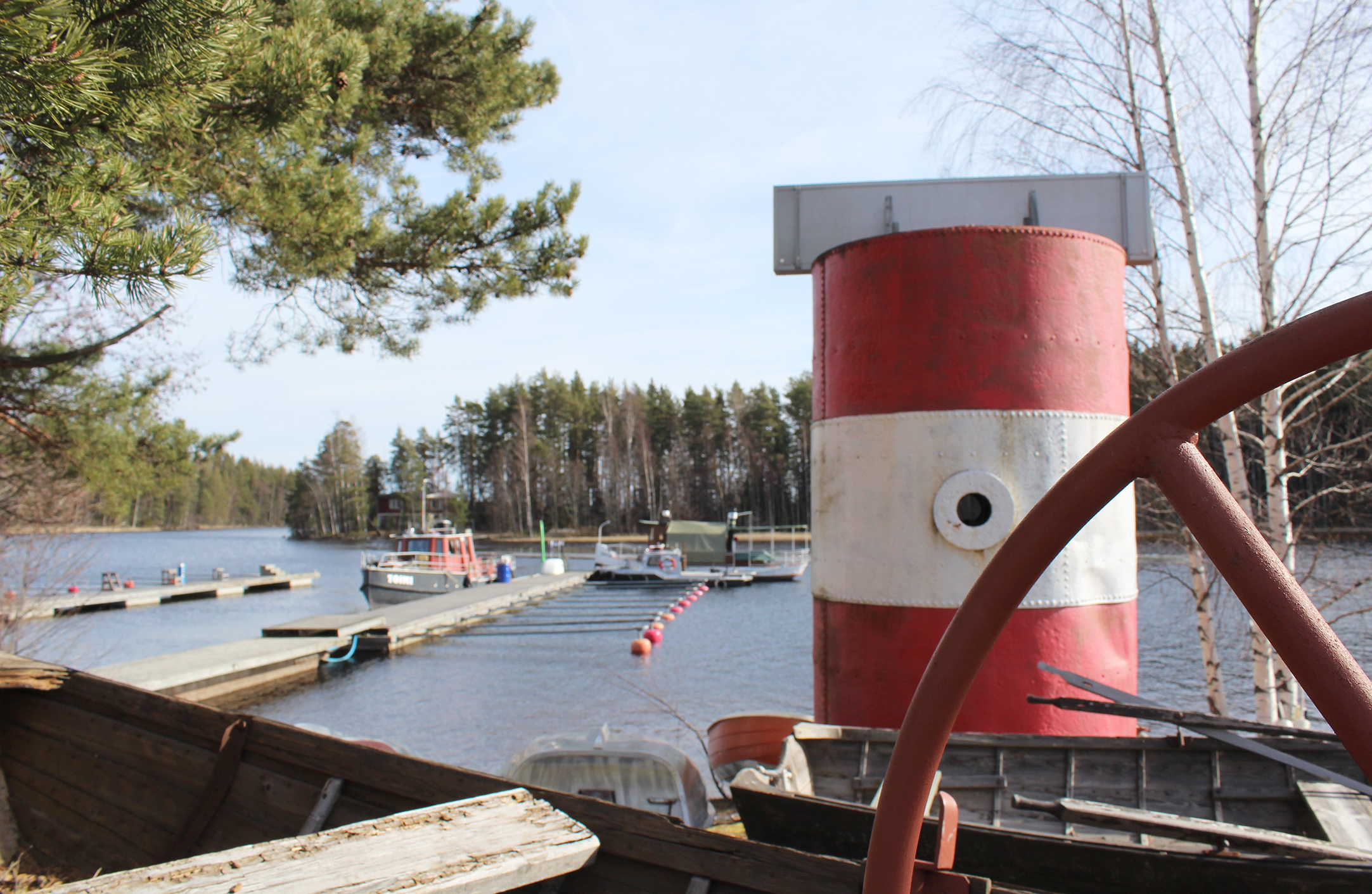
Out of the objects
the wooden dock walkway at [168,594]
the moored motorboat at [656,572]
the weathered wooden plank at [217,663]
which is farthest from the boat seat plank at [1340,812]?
the moored motorboat at [656,572]

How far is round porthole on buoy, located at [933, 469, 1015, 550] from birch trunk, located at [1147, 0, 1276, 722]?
10.2ft

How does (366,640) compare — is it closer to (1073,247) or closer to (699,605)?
(699,605)

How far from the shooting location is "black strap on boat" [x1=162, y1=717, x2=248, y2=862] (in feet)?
13.5

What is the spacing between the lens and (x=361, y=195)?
721 centimetres

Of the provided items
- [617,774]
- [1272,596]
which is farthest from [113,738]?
[1272,596]

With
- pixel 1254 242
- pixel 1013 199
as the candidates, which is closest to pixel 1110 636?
pixel 1013 199

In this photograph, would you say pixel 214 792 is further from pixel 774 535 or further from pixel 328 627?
pixel 774 535

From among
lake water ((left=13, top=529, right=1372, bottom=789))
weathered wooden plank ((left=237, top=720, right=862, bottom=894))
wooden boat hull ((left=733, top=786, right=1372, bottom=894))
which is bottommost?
lake water ((left=13, top=529, right=1372, bottom=789))

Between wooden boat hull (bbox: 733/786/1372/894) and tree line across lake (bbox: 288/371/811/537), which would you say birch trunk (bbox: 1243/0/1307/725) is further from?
tree line across lake (bbox: 288/371/811/537)

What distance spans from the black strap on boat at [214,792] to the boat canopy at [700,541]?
123 ft

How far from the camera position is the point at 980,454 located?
16.6 ft

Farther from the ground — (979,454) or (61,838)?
(979,454)

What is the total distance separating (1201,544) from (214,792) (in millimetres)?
4503

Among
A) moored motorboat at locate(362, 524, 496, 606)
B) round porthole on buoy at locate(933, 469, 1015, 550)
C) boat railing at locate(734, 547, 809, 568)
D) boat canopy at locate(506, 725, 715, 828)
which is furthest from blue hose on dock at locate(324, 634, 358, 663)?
boat railing at locate(734, 547, 809, 568)
